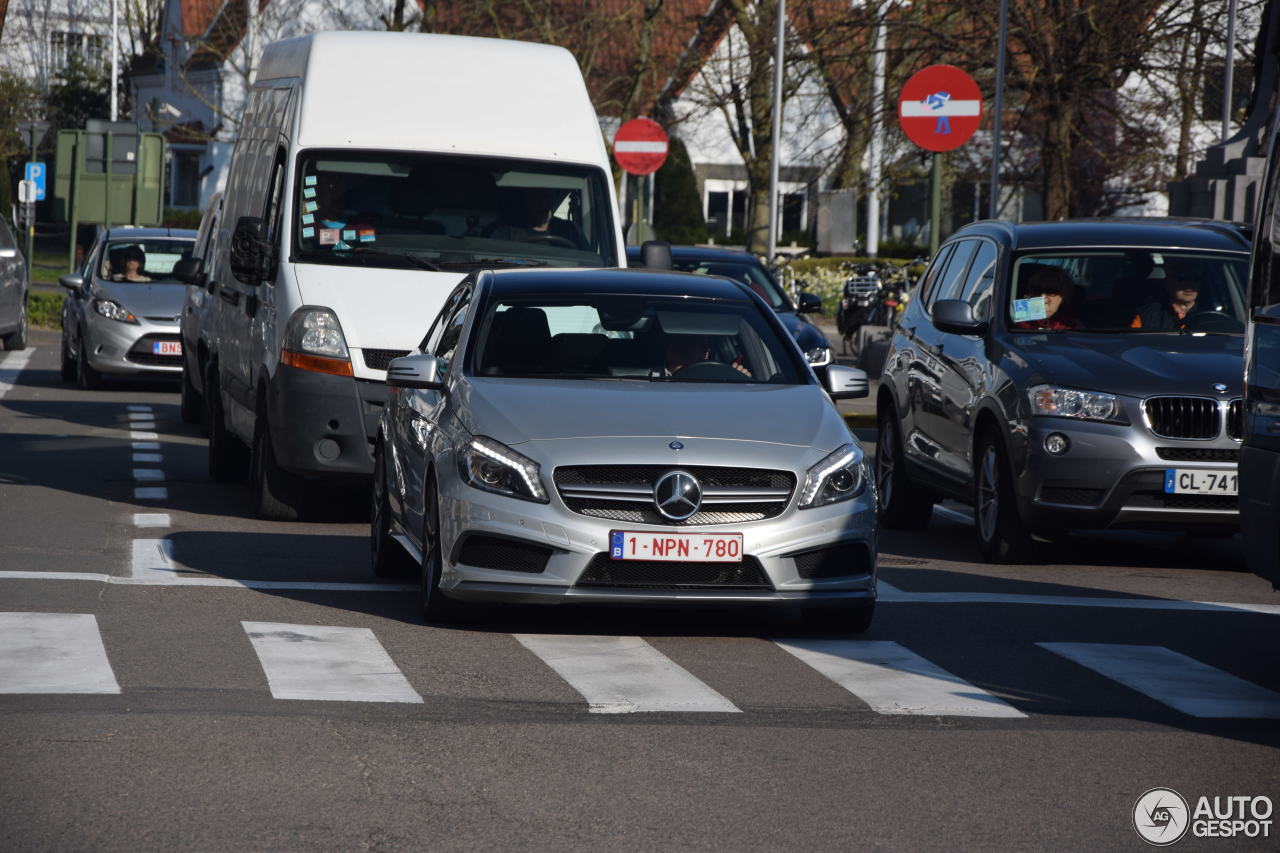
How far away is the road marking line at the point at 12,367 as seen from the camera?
24.0 metres

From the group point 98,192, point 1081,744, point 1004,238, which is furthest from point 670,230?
point 1081,744

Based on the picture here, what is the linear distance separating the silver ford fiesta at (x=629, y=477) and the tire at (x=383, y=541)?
2.76 feet

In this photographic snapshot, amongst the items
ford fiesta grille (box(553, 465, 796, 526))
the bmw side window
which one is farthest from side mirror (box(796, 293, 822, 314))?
ford fiesta grille (box(553, 465, 796, 526))

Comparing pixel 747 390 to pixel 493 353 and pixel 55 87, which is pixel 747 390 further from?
pixel 55 87

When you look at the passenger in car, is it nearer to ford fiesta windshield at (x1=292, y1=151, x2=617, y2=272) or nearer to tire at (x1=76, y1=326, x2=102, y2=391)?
ford fiesta windshield at (x1=292, y1=151, x2=617, y2=272)

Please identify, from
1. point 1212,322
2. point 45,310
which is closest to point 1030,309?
point 1212,322

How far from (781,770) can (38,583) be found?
4816mm

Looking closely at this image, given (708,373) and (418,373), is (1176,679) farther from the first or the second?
(418,373)

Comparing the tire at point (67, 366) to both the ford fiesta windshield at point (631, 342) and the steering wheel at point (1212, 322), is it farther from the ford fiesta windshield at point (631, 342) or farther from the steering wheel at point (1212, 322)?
the ford fiesta windshield at point (631, 342)

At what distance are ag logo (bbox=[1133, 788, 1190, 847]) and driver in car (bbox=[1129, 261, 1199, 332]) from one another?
6134mm

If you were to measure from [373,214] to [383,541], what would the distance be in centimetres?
303

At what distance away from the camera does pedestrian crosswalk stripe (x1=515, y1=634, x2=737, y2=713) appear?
7383 millimetres

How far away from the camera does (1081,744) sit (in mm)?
6844

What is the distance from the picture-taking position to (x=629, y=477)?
8508 millimetres
